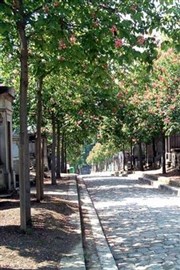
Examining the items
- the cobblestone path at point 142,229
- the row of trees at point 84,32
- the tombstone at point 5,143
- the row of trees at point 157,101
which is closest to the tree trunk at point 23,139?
the row of trees at point 84,32

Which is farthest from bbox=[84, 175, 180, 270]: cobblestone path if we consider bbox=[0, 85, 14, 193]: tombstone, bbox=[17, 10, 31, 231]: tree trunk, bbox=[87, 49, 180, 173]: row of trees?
bbox=[87, 49, 180, 173]: row of trees

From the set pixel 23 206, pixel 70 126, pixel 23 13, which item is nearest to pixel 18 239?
pixel 23 206

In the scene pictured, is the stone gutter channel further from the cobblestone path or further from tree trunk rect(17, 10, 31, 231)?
tree trunk rect(17, 10, 31, 231)

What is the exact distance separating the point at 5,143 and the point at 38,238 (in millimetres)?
7951

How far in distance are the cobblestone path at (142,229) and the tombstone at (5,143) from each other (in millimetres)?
2817

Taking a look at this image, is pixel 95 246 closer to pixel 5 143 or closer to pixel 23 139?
pixel 23 139

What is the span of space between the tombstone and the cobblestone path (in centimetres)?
282

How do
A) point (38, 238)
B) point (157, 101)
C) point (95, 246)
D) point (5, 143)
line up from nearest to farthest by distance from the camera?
point (38, 238), point (95, 246), point (5, 143), point (157, 101)

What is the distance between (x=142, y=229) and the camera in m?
9.39

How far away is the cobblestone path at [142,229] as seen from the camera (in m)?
6.96

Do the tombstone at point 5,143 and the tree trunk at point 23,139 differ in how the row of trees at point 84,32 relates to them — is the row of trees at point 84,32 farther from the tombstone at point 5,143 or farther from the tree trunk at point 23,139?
the tombstone at point 5,143

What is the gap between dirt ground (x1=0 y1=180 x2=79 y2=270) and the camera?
6195 mm

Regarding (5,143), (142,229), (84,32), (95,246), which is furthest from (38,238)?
(5,143)

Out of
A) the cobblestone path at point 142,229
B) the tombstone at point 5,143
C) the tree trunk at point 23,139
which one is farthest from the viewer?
the tombstone at point 5,143
